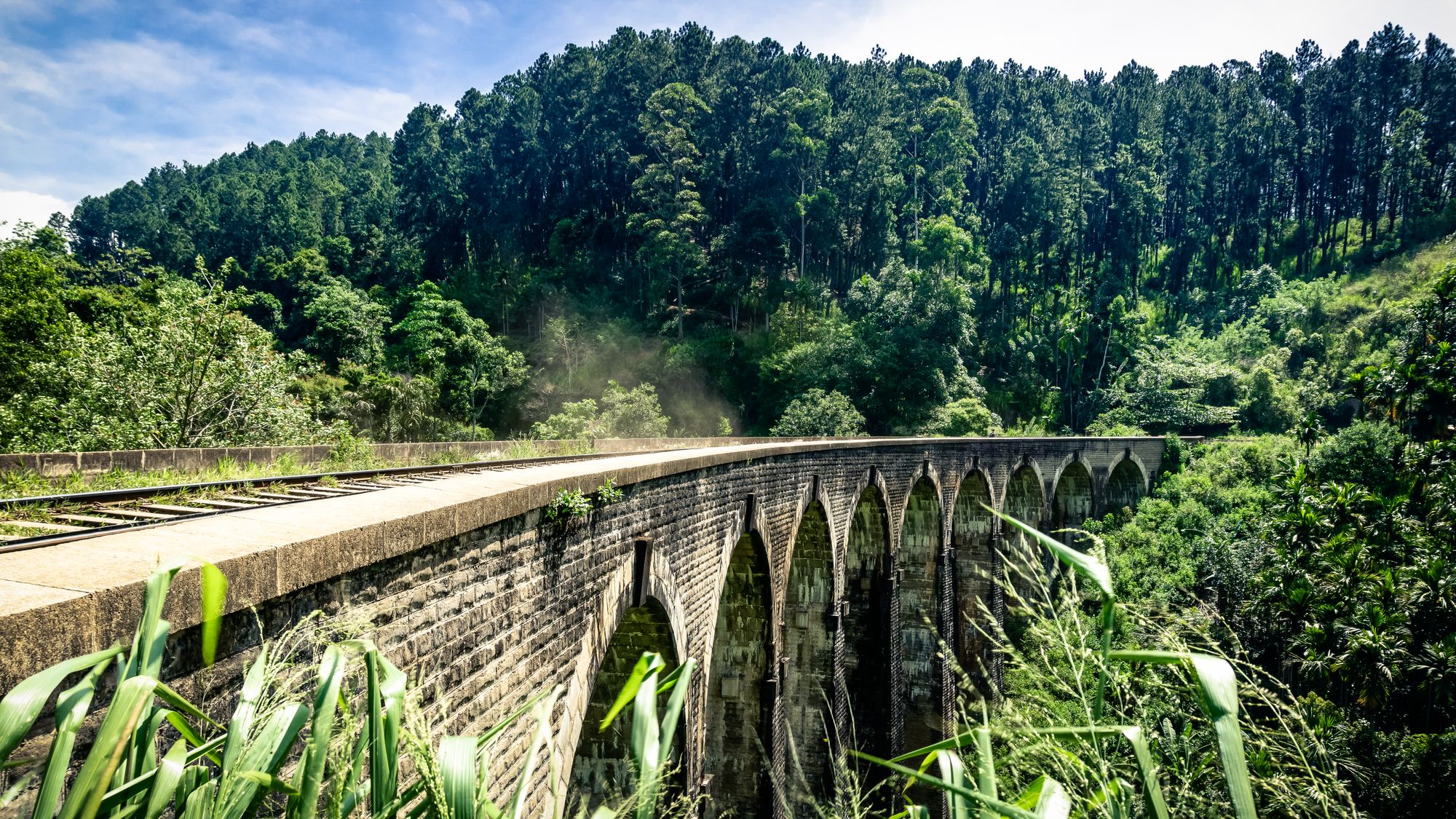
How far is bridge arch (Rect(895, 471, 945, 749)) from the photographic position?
59.1 feet

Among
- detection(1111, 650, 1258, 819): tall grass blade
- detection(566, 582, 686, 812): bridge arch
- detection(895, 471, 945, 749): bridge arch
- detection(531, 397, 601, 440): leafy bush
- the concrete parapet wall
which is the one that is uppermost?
detection(1111, 650, 1258, 819): tall grass blade

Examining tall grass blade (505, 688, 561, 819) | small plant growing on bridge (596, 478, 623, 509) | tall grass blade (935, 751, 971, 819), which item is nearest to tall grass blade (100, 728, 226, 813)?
tall grass blade (505, 688, 561, 819)

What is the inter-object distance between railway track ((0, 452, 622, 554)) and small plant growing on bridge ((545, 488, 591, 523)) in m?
1.07

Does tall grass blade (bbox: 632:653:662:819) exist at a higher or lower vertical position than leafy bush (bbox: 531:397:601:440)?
higher

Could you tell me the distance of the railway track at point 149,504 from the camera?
10.4 ft

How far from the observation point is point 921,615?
1825 centimetres

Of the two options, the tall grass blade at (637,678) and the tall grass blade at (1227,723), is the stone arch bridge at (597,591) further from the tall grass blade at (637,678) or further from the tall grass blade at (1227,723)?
the tall grass blade at (1227,723)

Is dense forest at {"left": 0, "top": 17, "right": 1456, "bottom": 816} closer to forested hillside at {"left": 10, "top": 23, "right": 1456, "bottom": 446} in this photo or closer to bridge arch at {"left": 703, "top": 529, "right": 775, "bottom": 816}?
forested hillside at {"left": 10, "top": 23, "right": 1456, "bottom": 446}

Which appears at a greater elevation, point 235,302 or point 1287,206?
point 1287,206

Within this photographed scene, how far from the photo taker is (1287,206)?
61312 mm

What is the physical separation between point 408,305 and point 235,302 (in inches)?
1223

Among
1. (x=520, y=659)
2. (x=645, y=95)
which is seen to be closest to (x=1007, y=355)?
(x=645, y=95)

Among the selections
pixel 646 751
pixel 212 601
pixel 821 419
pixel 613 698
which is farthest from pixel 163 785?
pixel 821 419

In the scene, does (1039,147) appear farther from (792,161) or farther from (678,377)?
(678,377)
